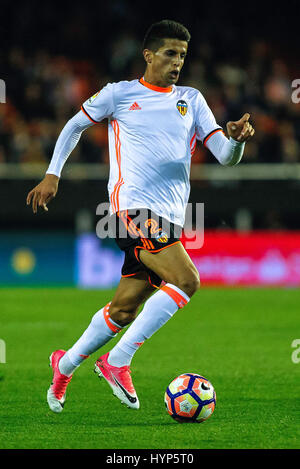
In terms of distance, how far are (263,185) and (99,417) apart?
10713 millimetres

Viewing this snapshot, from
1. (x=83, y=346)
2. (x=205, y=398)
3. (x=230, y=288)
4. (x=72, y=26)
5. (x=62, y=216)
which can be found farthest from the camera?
(x=72, y=26)

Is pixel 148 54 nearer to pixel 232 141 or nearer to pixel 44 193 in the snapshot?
pixel 232 141

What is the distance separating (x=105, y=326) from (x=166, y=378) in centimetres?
157

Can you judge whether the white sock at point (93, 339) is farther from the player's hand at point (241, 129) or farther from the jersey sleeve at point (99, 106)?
the player's hand at point (241, 129)

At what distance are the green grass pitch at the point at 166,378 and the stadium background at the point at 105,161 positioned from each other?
235 centimetres

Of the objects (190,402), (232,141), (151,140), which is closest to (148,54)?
(151,140)

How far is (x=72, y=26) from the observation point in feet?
60.6

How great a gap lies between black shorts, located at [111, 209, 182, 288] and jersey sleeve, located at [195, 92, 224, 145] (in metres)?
0.62

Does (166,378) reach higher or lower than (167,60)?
lower

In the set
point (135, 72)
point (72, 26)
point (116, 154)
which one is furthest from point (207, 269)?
point (116, 154)

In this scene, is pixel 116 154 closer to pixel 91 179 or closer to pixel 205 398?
pixel 205 398

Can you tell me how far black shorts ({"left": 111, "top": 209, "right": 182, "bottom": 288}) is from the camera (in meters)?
5.07

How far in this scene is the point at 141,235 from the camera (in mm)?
5109

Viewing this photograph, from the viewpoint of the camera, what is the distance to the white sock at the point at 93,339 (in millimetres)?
5238
